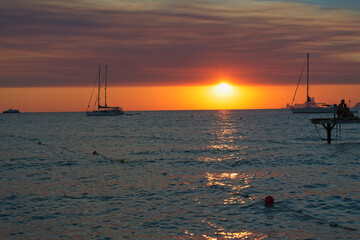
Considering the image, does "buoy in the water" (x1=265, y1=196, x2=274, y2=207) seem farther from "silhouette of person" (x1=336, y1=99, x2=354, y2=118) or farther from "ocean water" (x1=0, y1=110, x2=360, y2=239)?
"silhouette of person" (x1=336, y1=99, x2=354, y2=118)

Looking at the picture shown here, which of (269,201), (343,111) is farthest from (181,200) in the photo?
(343,111)

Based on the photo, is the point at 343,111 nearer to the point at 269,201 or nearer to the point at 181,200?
the point at 269,201

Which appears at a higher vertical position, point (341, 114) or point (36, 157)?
point (341, 114)

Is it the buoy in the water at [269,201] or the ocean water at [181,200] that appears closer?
the ocean water at [181,200]

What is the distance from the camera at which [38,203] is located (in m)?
16.8

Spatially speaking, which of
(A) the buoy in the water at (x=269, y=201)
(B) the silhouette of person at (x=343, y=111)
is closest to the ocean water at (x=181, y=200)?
(A) the buoy in the water at (x=269, y=201)

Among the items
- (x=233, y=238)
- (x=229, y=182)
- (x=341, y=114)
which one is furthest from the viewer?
(x=341, y=114)

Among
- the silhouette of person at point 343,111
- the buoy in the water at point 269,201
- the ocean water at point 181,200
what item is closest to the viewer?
the ocean water at point 181,200

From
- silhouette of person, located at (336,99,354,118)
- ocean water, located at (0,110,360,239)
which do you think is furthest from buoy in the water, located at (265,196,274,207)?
silhouette of person, located at (336,99,354,118)

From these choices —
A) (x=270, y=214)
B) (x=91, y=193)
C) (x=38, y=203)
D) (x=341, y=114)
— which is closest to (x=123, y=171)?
(x=91, y=193)

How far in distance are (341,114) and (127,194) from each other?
33810mm

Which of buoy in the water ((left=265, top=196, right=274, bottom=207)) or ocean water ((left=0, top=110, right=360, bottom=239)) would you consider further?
buoy in the water ((left=265, top=196, right=274, bottom=207))

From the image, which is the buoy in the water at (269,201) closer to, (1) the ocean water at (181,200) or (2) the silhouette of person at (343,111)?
(1) the ocean water at (181,200)

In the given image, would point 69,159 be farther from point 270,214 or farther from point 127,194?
point 270,214
